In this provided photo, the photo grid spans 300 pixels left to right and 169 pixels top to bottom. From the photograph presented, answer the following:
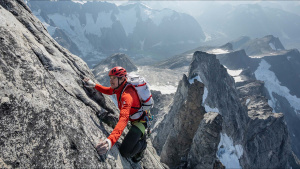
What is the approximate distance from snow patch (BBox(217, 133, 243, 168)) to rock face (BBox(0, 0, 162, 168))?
93.8 ft

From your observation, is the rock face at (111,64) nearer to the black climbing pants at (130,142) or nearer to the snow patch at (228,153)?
the snow patch at (228,153)

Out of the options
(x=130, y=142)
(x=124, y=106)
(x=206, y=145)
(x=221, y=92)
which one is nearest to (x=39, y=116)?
(x=124, y=106)

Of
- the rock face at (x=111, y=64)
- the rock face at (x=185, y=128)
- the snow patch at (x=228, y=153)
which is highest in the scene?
the rock face at (x=185, y=128)

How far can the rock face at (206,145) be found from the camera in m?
23.0

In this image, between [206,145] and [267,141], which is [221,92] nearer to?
[267,141]

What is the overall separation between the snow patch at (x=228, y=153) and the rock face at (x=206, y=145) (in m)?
7.89

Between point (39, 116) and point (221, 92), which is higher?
point (39, 116)

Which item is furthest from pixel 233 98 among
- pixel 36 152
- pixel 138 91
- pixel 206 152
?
pixel 36 152

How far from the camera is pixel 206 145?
925 inches

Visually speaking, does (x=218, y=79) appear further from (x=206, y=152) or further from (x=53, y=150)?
(x=53, y=150)

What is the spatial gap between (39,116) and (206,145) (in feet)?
73.9

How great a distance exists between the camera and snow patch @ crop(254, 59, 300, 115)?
162738mm

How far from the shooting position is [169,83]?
147875mm

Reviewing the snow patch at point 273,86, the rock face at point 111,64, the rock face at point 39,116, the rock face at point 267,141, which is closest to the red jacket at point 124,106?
the rock face at point 39,116
